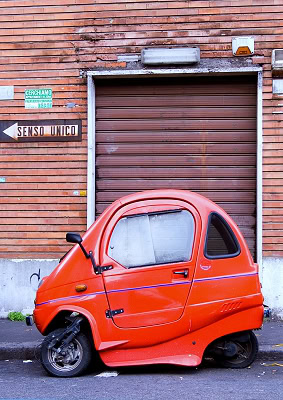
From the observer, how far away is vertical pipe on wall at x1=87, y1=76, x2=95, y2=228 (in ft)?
33.4

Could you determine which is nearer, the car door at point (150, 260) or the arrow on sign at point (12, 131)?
the car door at point (150, 260)

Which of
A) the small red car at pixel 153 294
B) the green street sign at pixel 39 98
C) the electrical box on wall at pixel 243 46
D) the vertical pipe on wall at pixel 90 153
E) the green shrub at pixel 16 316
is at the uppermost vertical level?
the electrical box on wall at pixel 243 46

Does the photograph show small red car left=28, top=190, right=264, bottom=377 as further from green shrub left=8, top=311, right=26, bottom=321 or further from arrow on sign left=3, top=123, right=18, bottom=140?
arrow on sign left=3, top=123, right=18, bottom=140

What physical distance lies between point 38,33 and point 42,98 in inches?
42.8

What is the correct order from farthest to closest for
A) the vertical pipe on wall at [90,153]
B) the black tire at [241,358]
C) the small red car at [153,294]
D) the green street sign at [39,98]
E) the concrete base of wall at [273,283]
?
1. the green street sign at [39,98]
2. the vertical pipe on wall at [90,153]
3. the concrete base of wall at [273,283]
4. the black tire at [241,358]
5. the small red car at [153,294]

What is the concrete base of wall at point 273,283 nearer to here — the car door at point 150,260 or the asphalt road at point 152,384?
the asphalt road at point 152,384

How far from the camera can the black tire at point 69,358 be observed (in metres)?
6.58

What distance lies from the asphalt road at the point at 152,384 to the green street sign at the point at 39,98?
4687 mm

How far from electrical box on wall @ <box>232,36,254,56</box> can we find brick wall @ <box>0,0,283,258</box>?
0.12 m

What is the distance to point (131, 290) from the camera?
657 centimetres

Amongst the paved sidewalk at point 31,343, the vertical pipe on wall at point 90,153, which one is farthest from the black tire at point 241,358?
the vertical pipe on wall at point 90,153

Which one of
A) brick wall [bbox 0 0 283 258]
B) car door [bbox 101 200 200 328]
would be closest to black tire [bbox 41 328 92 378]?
car door [bbox 101 200 200 328]

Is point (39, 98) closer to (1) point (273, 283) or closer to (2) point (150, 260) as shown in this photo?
(2) point (150, 260)

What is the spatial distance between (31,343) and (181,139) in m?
4.17
